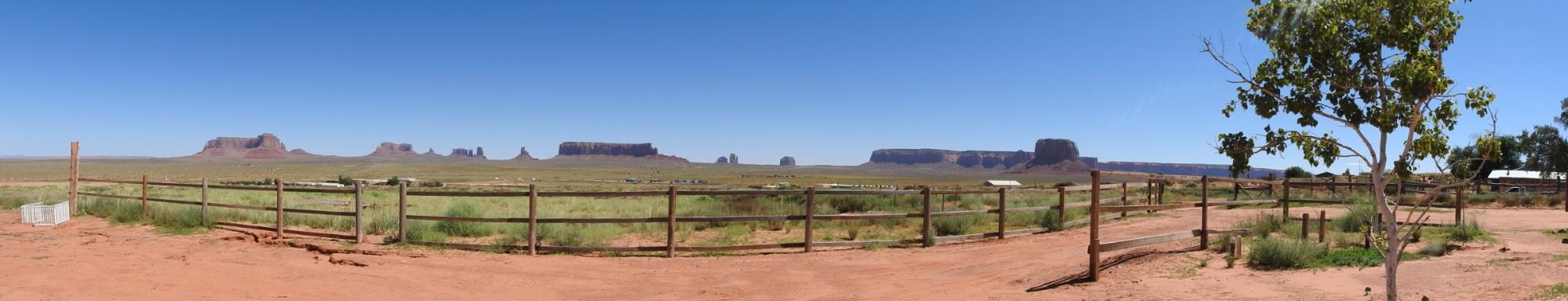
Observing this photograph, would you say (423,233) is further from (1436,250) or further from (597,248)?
(1436,250)

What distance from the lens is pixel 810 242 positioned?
39.7 feet

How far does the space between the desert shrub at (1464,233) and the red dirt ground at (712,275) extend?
34 centimetres

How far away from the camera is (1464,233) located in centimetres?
1071

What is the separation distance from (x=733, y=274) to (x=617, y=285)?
59.1 inches

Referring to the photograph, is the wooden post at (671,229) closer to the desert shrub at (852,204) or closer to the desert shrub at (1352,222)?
the desert shrub at (1352,222)

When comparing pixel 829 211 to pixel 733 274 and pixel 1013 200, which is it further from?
pixel 733 274

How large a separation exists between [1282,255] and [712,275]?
249 inches

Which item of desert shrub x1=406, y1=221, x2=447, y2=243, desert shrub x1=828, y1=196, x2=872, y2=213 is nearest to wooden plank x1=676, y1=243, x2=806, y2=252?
desert shrub x1=406, y1=221, x2=447, y2=243

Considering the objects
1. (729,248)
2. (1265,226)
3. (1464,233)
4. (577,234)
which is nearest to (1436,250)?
(1464,233)

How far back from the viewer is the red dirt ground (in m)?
7.54

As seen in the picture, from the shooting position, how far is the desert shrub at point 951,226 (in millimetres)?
14523

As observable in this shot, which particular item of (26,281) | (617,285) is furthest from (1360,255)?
(26,281)

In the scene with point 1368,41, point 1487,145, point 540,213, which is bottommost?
point 540,213

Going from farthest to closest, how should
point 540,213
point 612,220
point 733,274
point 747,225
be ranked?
point 540,213 → point 747,225 → point 612,220 → point 733,274
